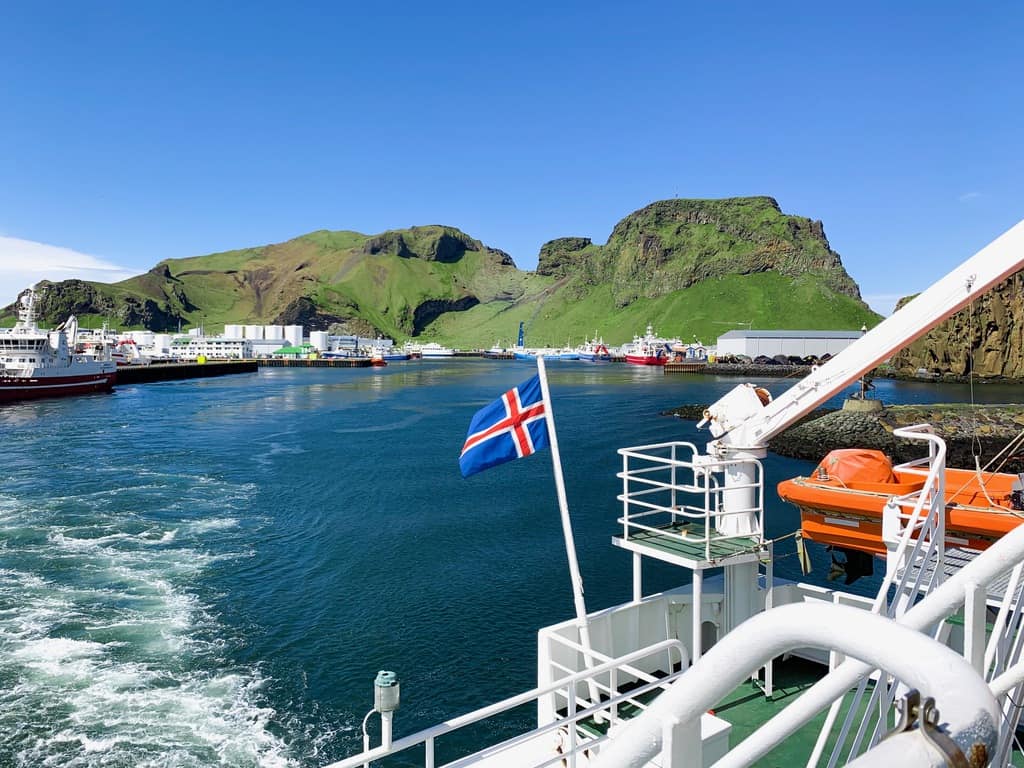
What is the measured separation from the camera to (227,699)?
17.9 m

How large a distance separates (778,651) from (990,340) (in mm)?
173706

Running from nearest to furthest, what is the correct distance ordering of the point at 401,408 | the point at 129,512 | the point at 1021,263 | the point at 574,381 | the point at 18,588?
1. the point at 1021,263
2. the point at 18,588
3. the point at 129,512
4. the point at 401,408
5. the point at 574,381

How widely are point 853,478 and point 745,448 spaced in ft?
26.2

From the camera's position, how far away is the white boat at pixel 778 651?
215 cm

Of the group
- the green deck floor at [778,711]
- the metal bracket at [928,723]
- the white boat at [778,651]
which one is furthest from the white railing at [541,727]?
the metal bracket at [928,723]

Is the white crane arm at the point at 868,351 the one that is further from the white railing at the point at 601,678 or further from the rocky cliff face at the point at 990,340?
the rocky cliff face at the point at 990,340

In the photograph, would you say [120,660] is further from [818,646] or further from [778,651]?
[818,646]

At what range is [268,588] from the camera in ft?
84.4

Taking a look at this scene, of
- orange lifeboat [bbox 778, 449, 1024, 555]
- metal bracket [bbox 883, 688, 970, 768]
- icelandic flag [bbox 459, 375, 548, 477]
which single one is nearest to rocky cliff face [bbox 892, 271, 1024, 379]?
orange lifeboat [bbox 778, 449, 1024, 555]

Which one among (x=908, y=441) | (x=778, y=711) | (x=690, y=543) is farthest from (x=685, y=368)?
(x=778, y=711)

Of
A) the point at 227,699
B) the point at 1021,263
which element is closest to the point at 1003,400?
the point at 1021,263

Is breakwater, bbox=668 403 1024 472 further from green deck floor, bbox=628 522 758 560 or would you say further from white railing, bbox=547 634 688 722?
white railing, bbox=547 634 688 722

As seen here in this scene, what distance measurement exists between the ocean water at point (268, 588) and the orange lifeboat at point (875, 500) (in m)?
8.55

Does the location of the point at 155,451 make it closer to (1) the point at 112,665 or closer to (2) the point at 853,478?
(1) the point at 112,665
